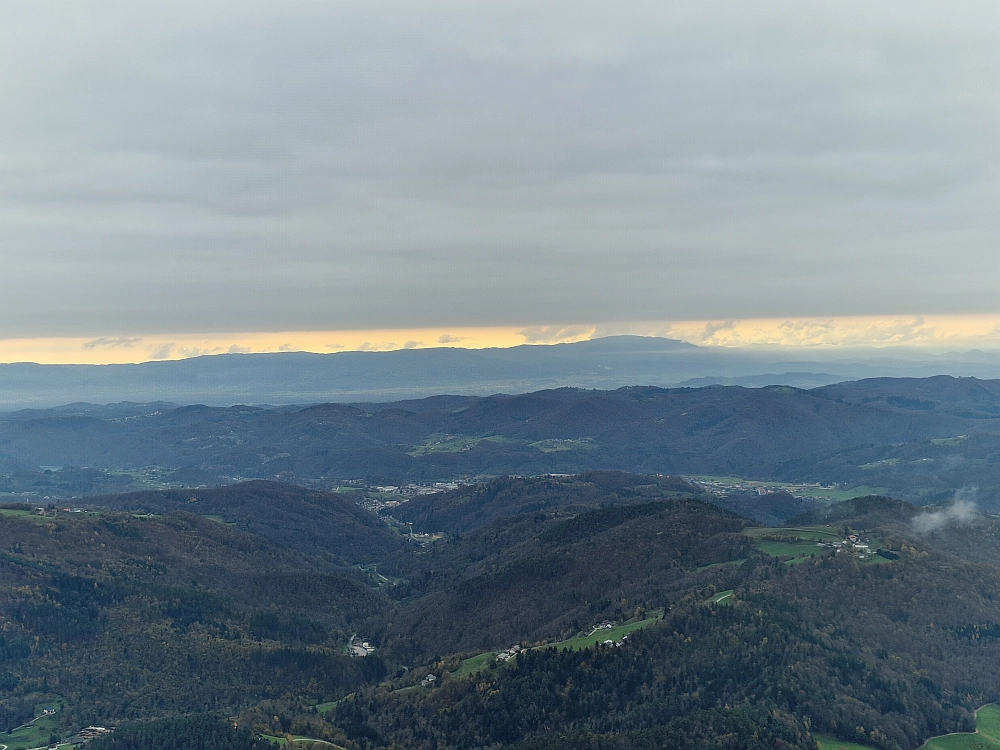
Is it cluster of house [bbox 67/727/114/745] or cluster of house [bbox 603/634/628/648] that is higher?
cluster of house [bbox 603/634/628/648]

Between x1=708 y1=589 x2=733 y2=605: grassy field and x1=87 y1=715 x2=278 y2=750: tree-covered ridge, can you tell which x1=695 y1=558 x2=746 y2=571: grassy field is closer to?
x1=708 y1=589 x2=733 y2=605: grassy field

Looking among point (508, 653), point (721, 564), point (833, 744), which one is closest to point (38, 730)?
point (508, 653)

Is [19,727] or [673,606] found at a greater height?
[673,606]

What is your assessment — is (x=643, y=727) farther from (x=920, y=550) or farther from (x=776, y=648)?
(x=920, y=550)

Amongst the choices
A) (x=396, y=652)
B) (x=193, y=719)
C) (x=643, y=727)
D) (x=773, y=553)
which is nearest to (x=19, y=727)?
(x=193, y=719)

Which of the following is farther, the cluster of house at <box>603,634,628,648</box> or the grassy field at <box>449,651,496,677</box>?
the grassy field at <box>449,651,496,677</box>

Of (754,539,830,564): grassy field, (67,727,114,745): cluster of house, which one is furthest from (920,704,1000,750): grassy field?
(67,727,114,745): cluster of house

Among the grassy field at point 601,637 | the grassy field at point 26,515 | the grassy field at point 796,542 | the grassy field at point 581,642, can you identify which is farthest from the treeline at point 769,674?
the grassy field at point 26,515
